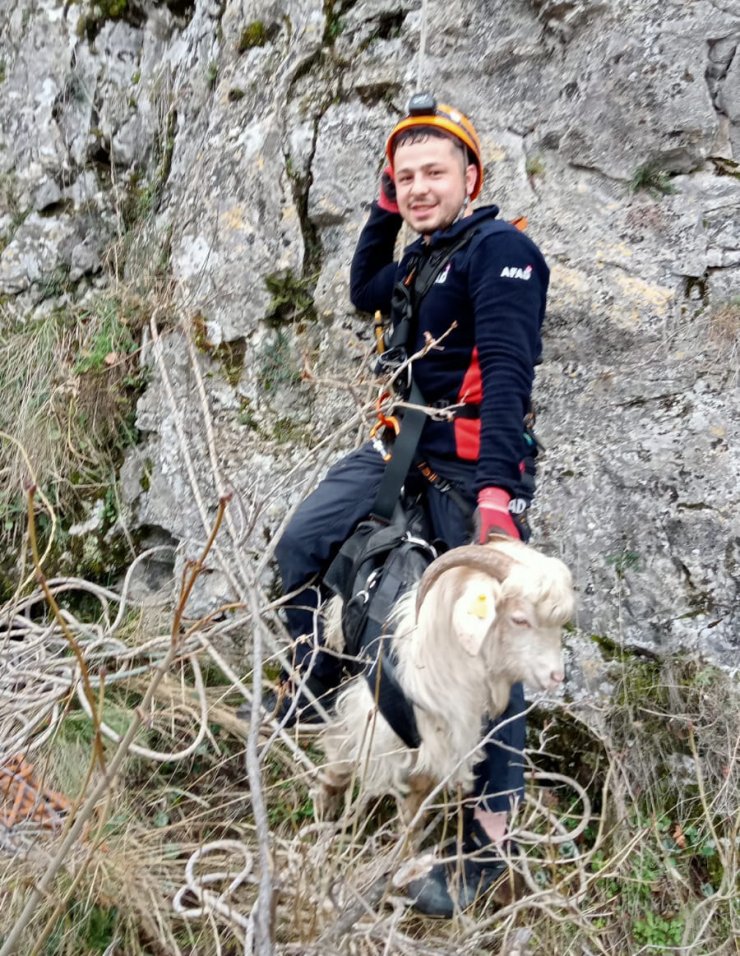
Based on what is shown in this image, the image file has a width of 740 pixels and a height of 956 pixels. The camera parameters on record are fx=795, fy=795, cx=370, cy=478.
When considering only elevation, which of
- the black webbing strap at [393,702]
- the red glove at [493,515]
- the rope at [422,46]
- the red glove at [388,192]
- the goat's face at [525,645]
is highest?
the rope at [422,46]

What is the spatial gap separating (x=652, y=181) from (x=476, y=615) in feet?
8.56

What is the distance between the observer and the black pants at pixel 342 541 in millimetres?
2834

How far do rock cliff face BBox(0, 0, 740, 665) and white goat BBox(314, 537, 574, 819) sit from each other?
1025 mm

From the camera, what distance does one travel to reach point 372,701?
9.10 ft

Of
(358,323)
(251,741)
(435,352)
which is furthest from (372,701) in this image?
(358,323)

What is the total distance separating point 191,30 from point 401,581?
14.0ft

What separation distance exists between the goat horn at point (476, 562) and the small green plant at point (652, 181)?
2.38 metres

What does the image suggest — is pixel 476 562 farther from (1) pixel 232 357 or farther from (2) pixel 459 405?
(1) pixel 232 357

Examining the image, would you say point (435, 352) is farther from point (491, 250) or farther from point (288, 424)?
point (288, 424)

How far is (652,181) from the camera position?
389 centimetres

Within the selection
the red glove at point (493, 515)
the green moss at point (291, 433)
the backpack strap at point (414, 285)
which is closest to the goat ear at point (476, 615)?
the red glove at point (493, 515)

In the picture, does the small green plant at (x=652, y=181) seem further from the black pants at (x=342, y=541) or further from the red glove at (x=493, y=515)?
the red glove at (x=493, y=515)

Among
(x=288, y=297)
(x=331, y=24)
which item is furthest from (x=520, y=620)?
(x=331, y=24)

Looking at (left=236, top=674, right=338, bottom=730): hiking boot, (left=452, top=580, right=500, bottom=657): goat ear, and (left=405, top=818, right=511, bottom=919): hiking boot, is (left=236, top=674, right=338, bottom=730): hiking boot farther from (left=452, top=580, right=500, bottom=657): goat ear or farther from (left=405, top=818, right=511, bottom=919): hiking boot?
(left=452, top=580, right=500, bottom=657): goat ear
